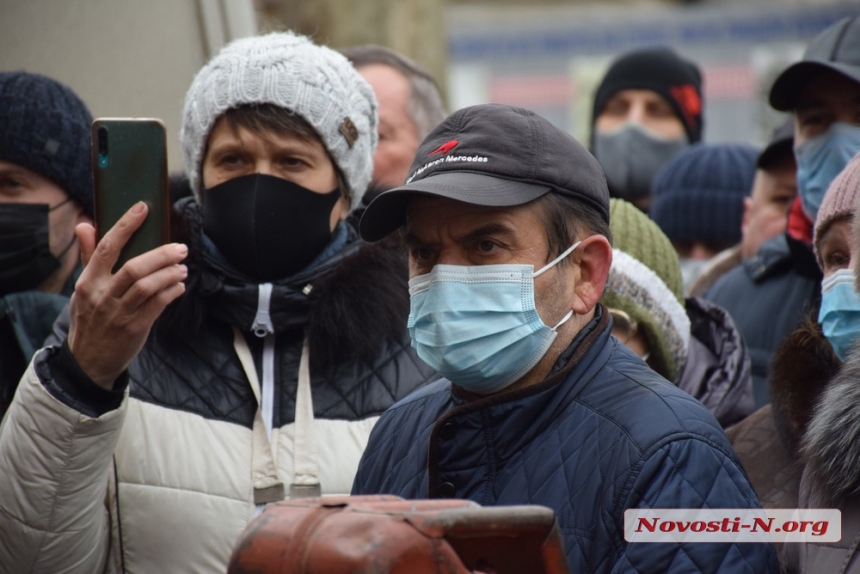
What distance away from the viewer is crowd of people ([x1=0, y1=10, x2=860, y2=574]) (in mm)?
2430

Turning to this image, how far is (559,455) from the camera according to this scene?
7.89 ft

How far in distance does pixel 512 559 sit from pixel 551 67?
1499 centimetres

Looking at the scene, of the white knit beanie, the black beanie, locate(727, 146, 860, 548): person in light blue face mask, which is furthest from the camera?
the black beanie

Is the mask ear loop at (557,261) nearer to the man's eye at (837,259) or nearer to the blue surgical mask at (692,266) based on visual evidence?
the man's eye at (837,259)

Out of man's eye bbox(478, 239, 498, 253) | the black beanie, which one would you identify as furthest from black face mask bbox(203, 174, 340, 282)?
the black beanie

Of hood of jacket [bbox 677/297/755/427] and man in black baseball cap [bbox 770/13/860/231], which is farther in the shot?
man in black baseball cap [bbox 770/13/860/231]

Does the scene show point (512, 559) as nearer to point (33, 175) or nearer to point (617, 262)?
point (617, 262)

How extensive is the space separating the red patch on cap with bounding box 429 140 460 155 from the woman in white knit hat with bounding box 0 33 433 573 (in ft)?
2.22

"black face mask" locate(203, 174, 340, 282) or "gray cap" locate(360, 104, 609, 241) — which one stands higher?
"gray cap" locate(360, 104, 609, 241)

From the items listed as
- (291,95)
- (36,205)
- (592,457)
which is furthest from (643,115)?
(592,457)

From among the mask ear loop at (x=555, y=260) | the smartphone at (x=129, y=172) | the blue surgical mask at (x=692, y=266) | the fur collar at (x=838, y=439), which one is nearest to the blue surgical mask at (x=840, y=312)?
the fur collar at (x=838, y=439)

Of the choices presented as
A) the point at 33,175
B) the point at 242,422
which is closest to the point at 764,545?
the point at 242,422

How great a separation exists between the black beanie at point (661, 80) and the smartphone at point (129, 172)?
12.6 feet

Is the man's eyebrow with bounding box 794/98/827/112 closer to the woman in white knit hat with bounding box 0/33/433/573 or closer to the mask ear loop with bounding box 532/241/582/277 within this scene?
the woman in white knit hat with bounding box 0/33/433/573
